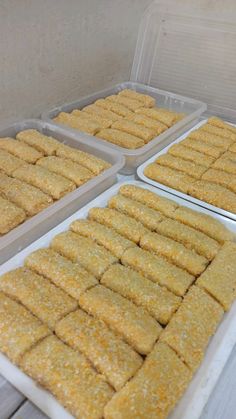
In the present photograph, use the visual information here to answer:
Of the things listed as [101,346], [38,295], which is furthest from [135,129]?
[101,346]

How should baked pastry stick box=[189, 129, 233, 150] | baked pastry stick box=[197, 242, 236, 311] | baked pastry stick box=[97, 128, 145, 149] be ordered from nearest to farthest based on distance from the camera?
baked pastry stick box=[197, 242, 236, 311] < baked pastry stick box=[97, 128, 145, 149] < baked pastry stick box=[189, 129, 233, 150]

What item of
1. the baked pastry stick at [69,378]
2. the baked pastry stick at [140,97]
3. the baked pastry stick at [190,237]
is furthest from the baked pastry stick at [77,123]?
the baked pastry stick at [69,378]

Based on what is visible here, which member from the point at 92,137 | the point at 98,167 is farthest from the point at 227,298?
the point at 92,137

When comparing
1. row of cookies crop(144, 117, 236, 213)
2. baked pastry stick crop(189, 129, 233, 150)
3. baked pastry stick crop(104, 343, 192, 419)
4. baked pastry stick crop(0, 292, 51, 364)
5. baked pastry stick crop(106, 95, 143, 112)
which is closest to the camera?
baked pastry stick crop(104, 343, 192, 419)

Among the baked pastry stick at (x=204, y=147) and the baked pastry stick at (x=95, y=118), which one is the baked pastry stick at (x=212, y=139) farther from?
the baked pastry stick at (x=95, y=118)

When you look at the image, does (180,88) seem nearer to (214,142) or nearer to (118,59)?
(118,59)

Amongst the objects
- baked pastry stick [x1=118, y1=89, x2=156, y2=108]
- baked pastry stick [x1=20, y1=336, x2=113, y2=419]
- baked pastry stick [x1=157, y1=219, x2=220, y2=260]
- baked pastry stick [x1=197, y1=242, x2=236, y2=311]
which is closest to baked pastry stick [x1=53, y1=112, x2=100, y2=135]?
baked pastry stick [x1=118, y1=89, x2=156, y2=108]

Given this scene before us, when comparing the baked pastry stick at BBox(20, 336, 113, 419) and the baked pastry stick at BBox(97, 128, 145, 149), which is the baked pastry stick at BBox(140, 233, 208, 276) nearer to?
the baked pastry stick at BBox(20, 336, 113, 419)
